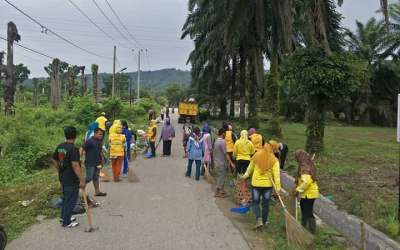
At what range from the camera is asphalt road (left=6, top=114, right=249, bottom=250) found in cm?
728

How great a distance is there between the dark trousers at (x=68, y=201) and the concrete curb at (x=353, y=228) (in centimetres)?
458

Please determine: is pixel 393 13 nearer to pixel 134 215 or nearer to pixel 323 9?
pixel 323 9

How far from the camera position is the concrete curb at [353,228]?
675cm

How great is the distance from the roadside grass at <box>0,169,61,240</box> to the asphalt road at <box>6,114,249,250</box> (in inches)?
13.2

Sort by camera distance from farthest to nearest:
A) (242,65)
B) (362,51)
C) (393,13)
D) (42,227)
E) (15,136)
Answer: (362,51), (393,13), (242,65), (15,136), (42,227)

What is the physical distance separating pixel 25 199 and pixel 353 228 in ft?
22.5

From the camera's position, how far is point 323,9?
54.6 feet

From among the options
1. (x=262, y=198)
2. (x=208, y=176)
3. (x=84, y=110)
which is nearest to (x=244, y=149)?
(x=208, y=176)

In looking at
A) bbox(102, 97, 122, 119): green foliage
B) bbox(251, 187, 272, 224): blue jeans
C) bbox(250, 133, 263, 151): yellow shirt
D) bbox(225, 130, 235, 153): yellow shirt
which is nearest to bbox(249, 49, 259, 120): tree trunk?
bbox(102, 97, 122, 119): green foliage

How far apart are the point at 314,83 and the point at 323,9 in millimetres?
2825

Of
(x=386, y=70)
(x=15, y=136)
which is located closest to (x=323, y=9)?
(x=15, y=136)

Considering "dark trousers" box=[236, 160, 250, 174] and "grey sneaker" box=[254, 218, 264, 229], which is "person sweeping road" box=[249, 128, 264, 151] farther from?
"grey sneaker" box=[254, 218, 264, 229]

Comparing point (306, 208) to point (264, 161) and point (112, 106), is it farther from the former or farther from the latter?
point (112, 106)

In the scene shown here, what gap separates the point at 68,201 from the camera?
26.5 feet
